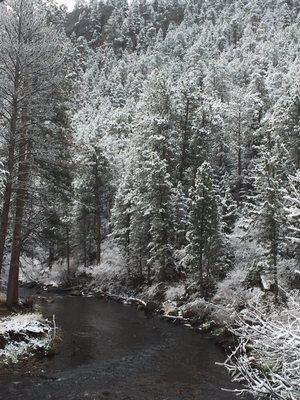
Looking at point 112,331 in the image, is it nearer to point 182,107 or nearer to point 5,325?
point 5,325

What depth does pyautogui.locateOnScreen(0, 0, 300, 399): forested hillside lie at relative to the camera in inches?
698

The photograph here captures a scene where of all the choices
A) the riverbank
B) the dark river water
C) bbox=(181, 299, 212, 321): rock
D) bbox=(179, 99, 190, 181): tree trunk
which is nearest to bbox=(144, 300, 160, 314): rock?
bbox=(181, 299, 212, 321): rock

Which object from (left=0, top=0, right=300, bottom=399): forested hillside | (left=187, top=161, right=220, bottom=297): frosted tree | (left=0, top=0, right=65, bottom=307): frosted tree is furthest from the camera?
(left=187, top=161, right=220, bottom=297): frosted tree

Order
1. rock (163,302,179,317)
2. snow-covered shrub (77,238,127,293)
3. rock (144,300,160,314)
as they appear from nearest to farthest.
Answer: rock (163,302,179,317) < rock (144,300,160,314) < snow-covered shrub (77,238,127,293)

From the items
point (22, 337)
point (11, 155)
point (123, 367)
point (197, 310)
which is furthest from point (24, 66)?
point (197, 310)

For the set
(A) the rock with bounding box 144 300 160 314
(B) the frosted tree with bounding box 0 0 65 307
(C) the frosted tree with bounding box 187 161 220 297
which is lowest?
(A) the rock with bounding box 144 300 160 314

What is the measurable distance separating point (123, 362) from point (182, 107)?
32.0 metres

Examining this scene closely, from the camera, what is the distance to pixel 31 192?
65.5ft

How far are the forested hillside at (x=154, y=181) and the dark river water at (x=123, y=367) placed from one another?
4.14 metres

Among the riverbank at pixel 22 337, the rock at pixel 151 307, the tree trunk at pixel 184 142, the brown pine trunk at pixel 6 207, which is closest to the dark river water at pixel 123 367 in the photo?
the riverbank at pixel 22 337

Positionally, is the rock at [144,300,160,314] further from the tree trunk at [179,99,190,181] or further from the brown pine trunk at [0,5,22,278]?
the brown pine trunk at [0,5,22,278]

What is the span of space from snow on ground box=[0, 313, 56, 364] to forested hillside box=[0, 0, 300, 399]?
241cm

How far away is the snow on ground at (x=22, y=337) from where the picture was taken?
15538 mm

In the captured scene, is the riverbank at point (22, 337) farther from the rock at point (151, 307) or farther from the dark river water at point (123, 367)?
the rock at point (151, 307)
